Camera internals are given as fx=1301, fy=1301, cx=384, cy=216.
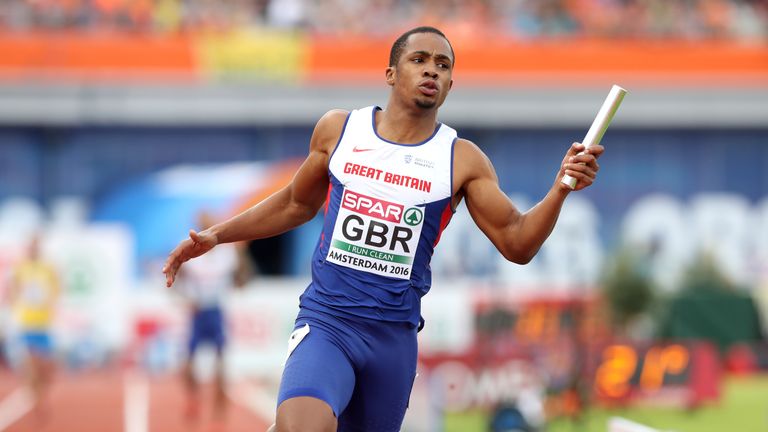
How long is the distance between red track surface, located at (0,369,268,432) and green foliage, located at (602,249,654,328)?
7218 mm

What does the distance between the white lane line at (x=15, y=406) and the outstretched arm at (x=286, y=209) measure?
911 cm

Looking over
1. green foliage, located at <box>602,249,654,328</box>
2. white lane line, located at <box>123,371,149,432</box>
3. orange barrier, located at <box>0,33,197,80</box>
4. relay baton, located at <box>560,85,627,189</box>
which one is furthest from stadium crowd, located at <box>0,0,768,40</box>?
relay baton, located at <box>560,85,627,189</box>

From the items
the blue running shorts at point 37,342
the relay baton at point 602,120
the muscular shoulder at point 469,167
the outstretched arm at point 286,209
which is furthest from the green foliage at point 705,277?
the relay baton at point 602,120

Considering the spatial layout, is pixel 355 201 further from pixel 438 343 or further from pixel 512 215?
pixel 438 343

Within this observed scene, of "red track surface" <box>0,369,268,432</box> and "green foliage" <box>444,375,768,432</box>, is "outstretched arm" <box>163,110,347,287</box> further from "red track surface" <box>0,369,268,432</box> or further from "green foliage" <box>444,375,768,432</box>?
"red track surface" <box>0,369,268,432</box>

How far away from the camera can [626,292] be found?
21578 millimetres

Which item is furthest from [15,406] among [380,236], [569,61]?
[569,61]

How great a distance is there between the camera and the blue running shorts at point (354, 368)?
523cm

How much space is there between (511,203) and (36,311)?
1015 centimetres

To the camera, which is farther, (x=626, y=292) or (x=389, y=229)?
(x=626, y=292)

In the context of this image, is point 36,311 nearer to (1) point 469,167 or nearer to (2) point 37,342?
(2) point 37,342

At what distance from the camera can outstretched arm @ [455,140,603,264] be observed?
4.97 metres

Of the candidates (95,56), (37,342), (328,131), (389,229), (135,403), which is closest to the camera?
(389,229)

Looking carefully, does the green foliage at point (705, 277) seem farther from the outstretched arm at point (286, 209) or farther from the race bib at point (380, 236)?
the race bib at point (380, 236)
